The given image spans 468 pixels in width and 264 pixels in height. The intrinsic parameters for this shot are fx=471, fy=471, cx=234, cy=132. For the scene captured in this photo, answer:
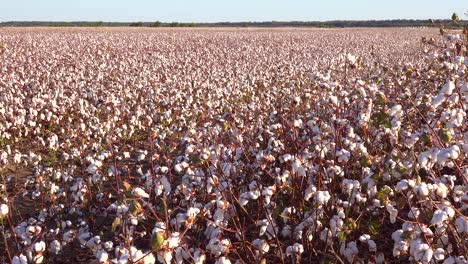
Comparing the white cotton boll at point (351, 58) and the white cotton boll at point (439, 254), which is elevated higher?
the white cotton boll at point (351, 58)

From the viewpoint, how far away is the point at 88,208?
524cm

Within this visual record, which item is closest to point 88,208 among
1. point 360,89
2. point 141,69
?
point 360,89

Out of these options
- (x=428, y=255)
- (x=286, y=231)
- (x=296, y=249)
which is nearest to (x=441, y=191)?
(x=428, y=255)

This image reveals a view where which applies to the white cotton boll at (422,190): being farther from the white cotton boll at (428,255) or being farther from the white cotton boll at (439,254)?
the white cotton boll at (439,254)

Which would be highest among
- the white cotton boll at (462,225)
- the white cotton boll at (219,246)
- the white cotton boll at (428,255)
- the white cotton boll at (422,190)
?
the white cotton boll at (422,190)

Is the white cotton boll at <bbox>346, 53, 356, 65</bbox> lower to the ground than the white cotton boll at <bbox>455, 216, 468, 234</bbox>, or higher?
higher

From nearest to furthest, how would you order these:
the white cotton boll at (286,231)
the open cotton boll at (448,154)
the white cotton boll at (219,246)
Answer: the open cotton boll at (448,154), the white cotton boll at (219,246), the white cotton boll at (286,231)

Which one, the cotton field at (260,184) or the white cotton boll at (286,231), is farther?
the white cotton boll at (286,231)

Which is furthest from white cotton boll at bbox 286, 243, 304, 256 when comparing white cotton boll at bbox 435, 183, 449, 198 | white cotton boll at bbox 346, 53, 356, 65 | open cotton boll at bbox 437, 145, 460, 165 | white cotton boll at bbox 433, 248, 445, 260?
white cotton boll at bbox 346, 53, 356, 65

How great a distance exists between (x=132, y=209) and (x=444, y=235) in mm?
2048

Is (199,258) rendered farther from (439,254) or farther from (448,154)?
(448,154)

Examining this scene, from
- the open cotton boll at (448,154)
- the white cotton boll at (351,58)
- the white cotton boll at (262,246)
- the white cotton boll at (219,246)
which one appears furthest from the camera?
the white cotton boll at (351,58)

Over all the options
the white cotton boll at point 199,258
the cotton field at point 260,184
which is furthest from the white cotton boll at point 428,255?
the white cotton boll at point 199,258

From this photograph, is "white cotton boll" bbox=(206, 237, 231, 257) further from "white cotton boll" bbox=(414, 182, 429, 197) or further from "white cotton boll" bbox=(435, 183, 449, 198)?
"white cotton boll" bbox=(435, 183, 449, 198)
